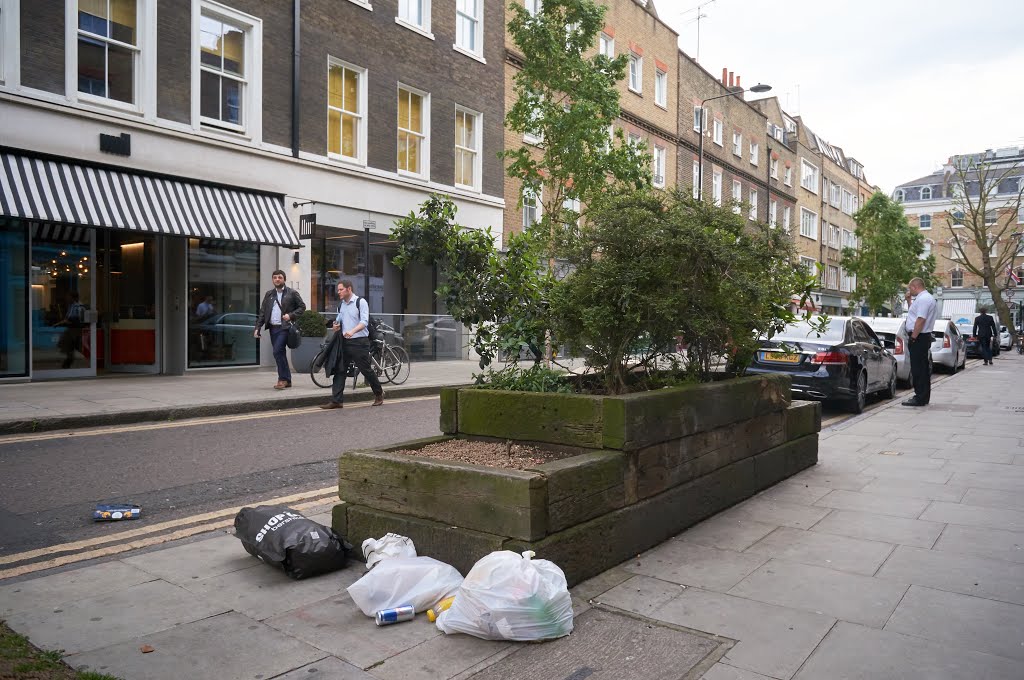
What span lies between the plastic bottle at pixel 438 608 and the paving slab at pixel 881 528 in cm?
261

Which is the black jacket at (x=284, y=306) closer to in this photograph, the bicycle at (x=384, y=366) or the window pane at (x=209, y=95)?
the bicycle at (x=384, y=366)

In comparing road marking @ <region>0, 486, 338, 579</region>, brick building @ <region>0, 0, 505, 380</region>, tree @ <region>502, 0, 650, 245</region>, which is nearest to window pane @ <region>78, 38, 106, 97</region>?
brick building @ <region>0, 0, 505, 380</region>

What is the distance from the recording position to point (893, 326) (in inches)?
649

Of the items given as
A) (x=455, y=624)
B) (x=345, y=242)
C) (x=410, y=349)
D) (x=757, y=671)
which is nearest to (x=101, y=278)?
(x=345, y=242)

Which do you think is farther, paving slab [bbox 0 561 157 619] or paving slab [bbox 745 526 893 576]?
paving slab [bbox 745 526 893 576]

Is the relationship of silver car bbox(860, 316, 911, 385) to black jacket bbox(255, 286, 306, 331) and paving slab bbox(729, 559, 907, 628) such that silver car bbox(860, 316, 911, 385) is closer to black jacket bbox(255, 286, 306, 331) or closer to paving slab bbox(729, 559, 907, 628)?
black jacket bbox(255, 286, 306, 331)

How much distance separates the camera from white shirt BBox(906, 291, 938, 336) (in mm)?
11125

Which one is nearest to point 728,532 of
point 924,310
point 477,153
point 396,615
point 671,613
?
point 671,613

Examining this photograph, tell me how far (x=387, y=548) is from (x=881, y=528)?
3.17m

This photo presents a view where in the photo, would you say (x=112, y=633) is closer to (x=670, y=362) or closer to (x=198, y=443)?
(x=670, y=362)

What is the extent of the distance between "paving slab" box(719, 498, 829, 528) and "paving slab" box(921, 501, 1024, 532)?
2.43ft

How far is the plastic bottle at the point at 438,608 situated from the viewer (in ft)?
10.7

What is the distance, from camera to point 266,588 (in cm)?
366

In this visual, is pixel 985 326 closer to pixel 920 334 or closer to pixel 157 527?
pixel 920 334
